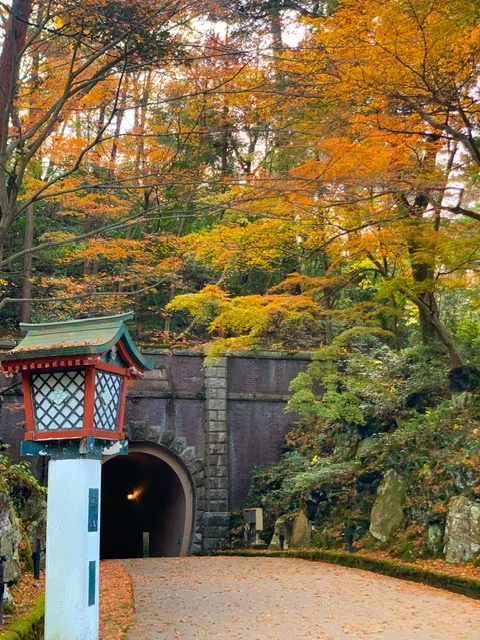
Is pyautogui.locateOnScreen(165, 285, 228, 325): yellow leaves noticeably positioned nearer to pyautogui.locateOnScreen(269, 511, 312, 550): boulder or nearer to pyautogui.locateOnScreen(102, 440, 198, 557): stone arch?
pyautogui.locateOnScreen(102, 440, 198, 557): stone arch

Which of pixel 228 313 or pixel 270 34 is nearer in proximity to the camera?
pixel 270 34

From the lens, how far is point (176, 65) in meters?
8.84

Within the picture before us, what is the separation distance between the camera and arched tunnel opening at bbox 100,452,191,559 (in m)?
18.6

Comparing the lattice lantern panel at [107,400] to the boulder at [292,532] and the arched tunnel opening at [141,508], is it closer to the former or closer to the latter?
the boulder at [292,532]

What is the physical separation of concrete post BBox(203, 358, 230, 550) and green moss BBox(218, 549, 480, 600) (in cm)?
Answer: 239

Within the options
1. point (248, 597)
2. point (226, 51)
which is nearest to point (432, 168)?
point (226, 51)

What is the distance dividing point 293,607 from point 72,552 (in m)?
3.49

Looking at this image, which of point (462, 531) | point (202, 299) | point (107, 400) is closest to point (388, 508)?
point (462, 531)

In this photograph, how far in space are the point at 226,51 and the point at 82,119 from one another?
3757 mm

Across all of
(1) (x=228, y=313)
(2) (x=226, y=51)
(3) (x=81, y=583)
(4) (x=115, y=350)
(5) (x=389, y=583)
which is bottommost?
(5) (x=389, y=583)

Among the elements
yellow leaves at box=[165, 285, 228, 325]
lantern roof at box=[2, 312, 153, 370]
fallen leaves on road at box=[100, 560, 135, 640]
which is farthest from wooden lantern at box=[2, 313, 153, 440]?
yellow leaves at box=[165, 285, 228, 325]

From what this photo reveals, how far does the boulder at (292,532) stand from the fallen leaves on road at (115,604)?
374 centimetres

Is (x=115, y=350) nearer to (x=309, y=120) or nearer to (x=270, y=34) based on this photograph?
(x=270, y=34)

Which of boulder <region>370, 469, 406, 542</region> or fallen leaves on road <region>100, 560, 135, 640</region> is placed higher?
boulder <region>370, 469, 406, 542</region>
